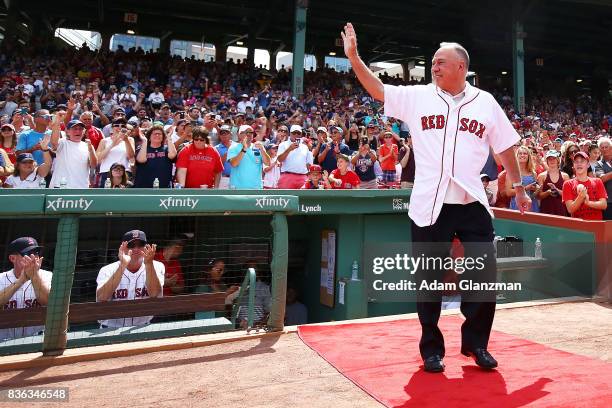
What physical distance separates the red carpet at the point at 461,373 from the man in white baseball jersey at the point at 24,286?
1884 millimetres

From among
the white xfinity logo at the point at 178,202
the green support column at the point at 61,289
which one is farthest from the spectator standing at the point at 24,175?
the white xfinity logo at the point at 178,202

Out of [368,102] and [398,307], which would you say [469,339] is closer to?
[398,307]

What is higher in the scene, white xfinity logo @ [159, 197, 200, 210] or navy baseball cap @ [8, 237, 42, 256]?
white xfinity logo @ [159, 197, 200, 210]

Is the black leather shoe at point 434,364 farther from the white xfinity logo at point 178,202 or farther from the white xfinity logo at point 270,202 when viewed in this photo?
the white xfinity logo at point 178,202

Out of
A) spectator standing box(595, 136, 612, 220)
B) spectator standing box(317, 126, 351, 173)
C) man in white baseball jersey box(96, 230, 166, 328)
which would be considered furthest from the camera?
spectator standing box(317, 126, 351, 173)

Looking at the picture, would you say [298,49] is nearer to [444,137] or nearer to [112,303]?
[112,303]

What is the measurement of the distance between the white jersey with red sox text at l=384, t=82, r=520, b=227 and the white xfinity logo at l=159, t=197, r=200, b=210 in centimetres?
145

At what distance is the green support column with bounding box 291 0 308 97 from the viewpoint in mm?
19781

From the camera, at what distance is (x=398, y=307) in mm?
6887

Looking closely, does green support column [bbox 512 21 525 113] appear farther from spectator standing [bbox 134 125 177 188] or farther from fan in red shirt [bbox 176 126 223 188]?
spectator standing [bbox 134 125 177 188]

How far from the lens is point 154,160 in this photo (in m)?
5.93

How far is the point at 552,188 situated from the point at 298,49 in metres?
16.0

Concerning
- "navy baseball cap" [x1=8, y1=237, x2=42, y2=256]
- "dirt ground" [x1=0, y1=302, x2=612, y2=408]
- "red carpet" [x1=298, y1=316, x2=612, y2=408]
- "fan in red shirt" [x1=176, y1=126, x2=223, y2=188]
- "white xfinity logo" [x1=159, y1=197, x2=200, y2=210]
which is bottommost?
"dirt ground" [x1=0, y1=302, x2=612, y2=408]

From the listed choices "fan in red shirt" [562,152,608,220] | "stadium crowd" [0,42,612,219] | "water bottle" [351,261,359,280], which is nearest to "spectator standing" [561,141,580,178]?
"stadium crowd" [0,42,612,219]
